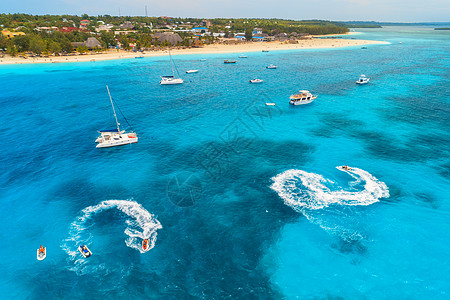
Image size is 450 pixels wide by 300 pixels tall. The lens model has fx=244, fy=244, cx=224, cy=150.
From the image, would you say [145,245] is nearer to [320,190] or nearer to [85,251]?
[85,251]

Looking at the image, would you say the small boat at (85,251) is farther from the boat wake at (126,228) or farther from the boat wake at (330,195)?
the boat wake at (330,195)

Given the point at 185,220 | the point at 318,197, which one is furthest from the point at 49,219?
the point at 318,197

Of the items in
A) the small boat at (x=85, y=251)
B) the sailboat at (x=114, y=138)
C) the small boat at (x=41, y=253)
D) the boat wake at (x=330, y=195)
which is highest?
the sailboat at (x=114, y=138)

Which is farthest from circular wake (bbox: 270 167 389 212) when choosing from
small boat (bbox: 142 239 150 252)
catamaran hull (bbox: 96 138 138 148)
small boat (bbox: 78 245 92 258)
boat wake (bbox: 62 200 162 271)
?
catamaran hull (bbox: 96 138 138 148)

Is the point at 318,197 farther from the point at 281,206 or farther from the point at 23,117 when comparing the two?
the point at 23,117

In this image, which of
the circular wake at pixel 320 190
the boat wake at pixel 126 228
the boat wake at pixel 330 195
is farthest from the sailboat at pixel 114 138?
the boat wake at pixel 330 195

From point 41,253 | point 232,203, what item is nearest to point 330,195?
point 232,203

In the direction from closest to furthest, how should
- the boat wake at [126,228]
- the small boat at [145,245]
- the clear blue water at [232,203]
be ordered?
the clear blue water at [232,203]
the small boat at [145,245]
the boat wake at [126,228]
